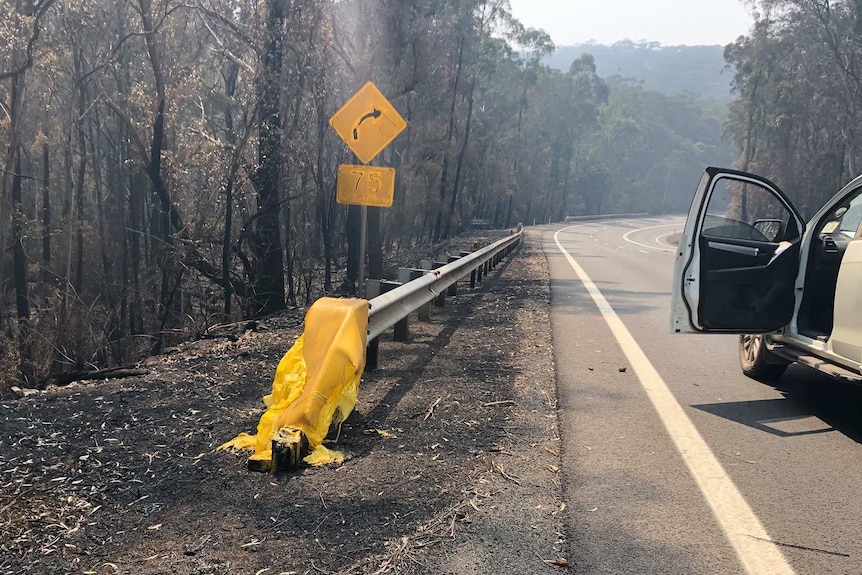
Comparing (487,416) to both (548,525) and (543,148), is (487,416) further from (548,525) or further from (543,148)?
(543,148)

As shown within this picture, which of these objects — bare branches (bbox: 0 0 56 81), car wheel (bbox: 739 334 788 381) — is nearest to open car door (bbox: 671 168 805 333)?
car wheel (bbox: 739 334 788 381)

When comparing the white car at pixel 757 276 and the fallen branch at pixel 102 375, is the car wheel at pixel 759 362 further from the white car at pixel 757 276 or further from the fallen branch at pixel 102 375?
the fallen branch at pixel 102 375

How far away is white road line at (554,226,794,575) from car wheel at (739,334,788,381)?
0.88 metres

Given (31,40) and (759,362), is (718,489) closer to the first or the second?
(759,362)

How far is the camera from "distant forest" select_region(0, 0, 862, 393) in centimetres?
1652

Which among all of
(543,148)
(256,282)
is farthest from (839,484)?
(543,148)

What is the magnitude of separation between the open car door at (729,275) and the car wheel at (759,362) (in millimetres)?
428

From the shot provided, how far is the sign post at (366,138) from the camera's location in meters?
7.71

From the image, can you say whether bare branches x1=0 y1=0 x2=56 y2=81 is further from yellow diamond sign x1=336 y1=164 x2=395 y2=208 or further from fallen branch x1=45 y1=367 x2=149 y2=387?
fallen branch x1=45 y1=367 x2=149 y2=387

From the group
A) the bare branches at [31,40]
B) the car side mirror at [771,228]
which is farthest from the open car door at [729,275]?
the bare branches at [31,40]

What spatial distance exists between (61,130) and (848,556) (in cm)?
3212

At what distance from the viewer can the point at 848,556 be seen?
3.06 m

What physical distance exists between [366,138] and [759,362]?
15.5ft

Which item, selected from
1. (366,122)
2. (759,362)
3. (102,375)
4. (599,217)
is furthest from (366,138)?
(599,217)
